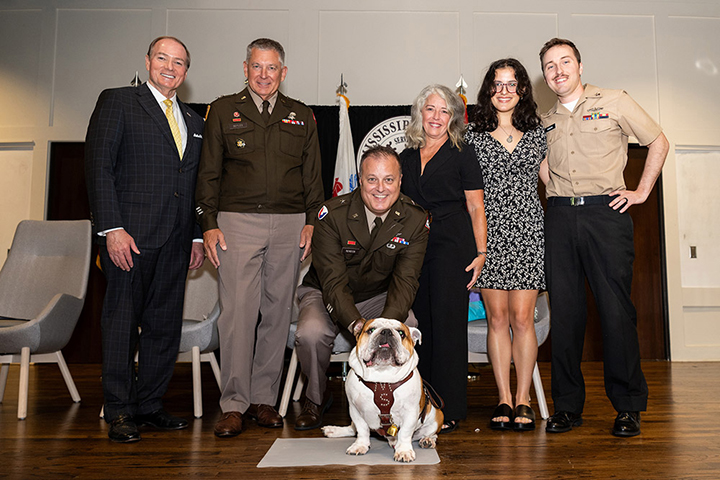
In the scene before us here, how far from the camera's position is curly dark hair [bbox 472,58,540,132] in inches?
103

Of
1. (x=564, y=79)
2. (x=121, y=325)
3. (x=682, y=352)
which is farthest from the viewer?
(x=682, y=352)

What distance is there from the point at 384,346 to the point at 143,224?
126 centimetres

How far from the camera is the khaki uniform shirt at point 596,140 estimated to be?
253 centimetres

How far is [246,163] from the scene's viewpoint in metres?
2.61

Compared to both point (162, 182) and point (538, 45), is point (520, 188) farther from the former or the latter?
point (538, 45)

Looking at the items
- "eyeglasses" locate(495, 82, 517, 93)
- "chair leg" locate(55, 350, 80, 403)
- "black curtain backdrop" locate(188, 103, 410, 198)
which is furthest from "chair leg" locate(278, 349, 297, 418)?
"black curtain backdrop" locate(188, 103, 410, 198)

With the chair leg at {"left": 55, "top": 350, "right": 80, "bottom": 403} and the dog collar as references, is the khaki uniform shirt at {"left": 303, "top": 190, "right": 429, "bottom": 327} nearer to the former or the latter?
the dog collar

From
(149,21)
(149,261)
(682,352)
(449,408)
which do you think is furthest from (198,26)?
(682,352)

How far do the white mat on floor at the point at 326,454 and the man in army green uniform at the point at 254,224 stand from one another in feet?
1.12

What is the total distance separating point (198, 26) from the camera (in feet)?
18.3

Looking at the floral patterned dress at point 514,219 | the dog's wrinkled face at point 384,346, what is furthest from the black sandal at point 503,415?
the dog's wrinkled face at point 384,346

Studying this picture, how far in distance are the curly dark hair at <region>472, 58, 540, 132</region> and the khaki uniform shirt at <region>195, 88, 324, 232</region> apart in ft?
3.16

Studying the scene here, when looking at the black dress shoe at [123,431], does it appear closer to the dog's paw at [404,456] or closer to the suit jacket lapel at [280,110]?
the dog's paw at [404,456]

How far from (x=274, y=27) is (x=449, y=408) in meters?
4.52
